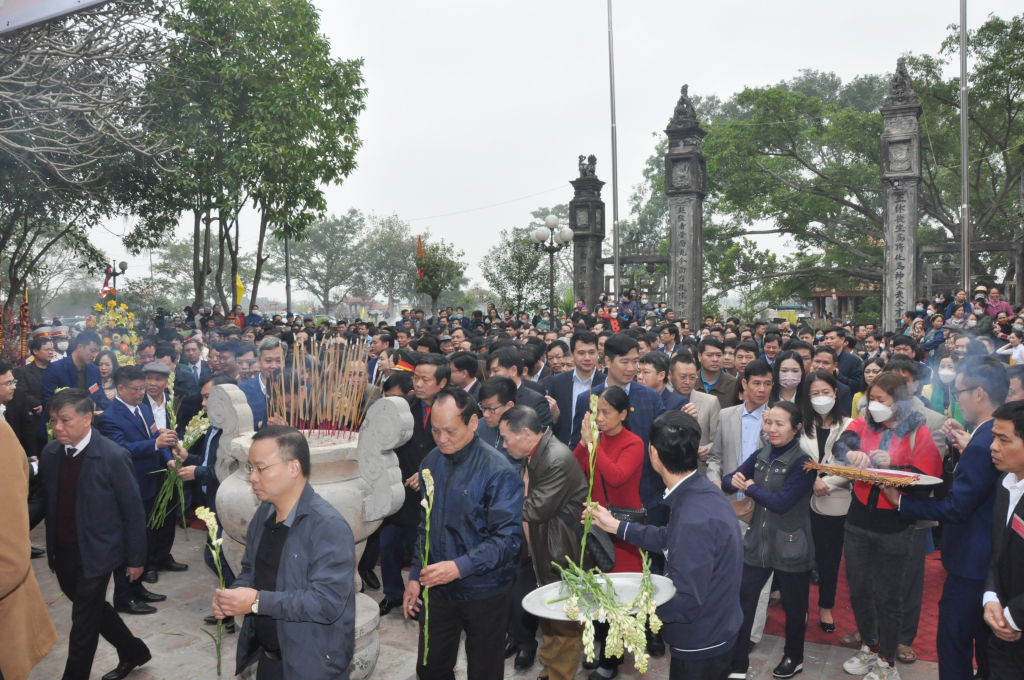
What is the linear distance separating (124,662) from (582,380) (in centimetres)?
346

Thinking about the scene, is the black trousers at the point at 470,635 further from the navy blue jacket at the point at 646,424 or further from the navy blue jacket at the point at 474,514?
the navy blue jacket at the point at 646,424

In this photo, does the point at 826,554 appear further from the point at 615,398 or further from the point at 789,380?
the point at 615,398

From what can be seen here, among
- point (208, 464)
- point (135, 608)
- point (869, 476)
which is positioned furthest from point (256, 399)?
point (869, 476)

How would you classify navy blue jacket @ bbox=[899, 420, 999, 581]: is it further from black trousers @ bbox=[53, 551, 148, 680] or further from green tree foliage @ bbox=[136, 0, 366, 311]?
green tree foliage @ bbox=[136, 0, 366, 311]

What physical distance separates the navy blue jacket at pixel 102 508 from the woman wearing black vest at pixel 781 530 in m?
3.22

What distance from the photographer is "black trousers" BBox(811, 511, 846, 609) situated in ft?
15.3

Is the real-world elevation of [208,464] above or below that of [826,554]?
above

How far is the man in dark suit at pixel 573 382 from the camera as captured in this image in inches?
219

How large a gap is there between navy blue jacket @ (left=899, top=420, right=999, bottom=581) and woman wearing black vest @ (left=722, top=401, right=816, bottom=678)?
2.19 feet

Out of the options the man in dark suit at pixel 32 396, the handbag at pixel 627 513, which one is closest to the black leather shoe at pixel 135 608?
the man in dark suit at pixel 32 396

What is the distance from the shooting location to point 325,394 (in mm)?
Result: 4434

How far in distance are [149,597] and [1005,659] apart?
5.10 metres

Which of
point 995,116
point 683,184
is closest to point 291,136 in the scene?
point 683,184

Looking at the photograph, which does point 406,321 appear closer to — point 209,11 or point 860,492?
point 209,11
